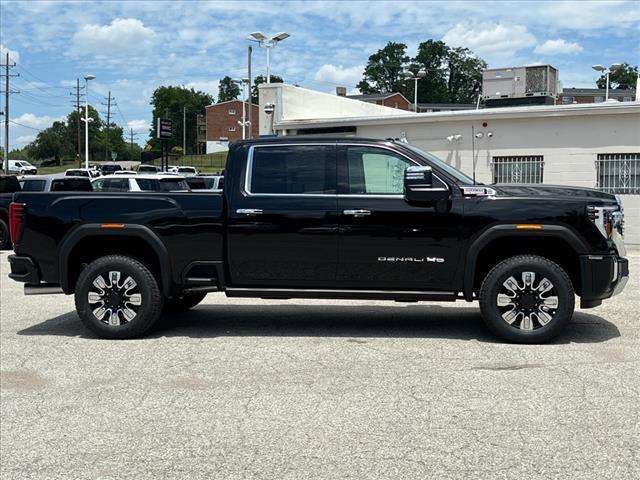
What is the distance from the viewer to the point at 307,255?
724 centimetres

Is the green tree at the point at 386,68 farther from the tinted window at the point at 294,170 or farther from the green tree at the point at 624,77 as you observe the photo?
the tinted window at the point at 294,170

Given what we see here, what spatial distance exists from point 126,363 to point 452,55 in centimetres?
12619

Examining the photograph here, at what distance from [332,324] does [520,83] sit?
60.5ft

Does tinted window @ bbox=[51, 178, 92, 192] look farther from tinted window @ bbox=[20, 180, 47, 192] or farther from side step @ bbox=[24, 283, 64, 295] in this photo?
side step @ bbox=[24, 283, 64, 295]

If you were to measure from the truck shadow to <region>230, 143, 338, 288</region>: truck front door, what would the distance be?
76 centimetres

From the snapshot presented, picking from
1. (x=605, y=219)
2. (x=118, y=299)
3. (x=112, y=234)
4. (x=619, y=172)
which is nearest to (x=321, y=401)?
(x=118, y=299)

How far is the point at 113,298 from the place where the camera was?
753 centimetres

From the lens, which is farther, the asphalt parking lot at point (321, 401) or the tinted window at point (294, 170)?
the tinted window at point (294, 170)

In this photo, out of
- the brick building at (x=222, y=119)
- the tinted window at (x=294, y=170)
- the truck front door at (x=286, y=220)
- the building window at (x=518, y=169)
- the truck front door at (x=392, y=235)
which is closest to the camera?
the truck front door at (x=392, y=235)

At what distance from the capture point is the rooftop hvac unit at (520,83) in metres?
23.9

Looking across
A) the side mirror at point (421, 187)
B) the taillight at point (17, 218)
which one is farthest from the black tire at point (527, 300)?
the taillight at point (17, 218)

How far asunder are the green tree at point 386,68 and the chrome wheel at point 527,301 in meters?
122

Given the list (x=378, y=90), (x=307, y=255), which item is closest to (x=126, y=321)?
(x=307, y=255)

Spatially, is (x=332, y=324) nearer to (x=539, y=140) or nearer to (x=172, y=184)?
(x=172, y=184)
